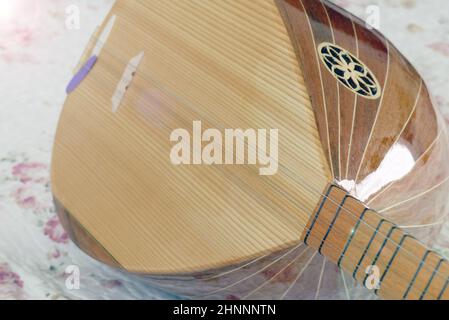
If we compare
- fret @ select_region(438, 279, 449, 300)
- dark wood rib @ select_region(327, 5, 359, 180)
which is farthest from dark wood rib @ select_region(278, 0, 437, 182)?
fret @ select_region(438, 279, 449, 300)

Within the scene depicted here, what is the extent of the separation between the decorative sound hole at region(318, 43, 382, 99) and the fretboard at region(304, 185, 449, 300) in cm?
20

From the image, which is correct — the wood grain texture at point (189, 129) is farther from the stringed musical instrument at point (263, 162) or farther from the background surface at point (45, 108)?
the background surface at point (45, 108)

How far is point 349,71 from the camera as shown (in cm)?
103

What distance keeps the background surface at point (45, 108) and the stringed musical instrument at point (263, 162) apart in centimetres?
12

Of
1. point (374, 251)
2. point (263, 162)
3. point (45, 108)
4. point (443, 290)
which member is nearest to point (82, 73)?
point (45, 108)

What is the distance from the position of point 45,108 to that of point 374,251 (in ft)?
3.53

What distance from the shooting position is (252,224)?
95cm

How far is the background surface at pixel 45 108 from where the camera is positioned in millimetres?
1249

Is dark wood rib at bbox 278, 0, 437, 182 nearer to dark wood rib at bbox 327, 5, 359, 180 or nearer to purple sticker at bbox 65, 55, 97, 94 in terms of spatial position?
dark wood rib at bbox 327, 5, 359, 180

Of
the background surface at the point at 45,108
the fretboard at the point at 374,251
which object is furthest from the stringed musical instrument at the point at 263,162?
the background surface at the point at 45,108

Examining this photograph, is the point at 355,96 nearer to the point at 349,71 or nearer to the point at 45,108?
the point at 349,71

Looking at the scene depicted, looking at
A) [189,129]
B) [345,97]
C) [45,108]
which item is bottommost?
[45,108]

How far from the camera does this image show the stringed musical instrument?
0.90 meters
